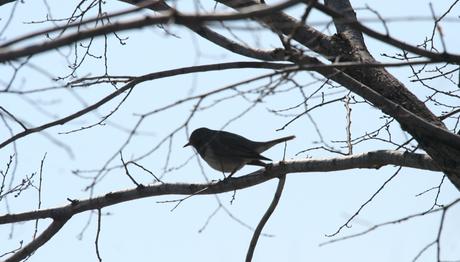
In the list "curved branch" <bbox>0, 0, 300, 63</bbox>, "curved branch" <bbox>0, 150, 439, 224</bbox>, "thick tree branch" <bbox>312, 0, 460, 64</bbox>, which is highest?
"curved branch" <bbox>0, 150, 439, 224</bbox>

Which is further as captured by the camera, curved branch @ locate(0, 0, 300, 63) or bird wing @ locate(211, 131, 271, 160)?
bird wing @ locate(211, 131, 271, 160)

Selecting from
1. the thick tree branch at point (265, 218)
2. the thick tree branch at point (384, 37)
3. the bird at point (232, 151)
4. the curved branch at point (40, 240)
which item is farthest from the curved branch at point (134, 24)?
the bird at point (232, 151)

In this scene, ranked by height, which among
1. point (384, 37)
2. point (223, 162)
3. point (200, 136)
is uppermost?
point (200, 136)

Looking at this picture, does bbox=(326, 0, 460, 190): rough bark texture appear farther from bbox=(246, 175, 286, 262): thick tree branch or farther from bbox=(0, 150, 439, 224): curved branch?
bbox=(246, 175, 286, 262): thick tree branch

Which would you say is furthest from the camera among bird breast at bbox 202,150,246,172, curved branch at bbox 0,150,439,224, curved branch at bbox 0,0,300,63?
bird breast at bbox 202,150,246,172

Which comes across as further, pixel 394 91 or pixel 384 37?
pixel 394 91

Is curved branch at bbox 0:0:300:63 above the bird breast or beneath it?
beneath

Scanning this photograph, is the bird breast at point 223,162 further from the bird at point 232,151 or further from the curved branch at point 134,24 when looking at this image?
the curved branch at point 134,24

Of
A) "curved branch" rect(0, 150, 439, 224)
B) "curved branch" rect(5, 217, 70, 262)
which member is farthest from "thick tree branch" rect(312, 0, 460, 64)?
"curved branch" rect(5, 217, 70, 262)

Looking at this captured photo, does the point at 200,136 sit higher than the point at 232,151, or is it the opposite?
the point at 200,136

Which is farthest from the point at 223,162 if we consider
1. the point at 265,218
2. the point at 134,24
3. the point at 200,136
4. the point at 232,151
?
the point at 134,24

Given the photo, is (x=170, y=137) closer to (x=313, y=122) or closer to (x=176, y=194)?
(x=313, y=122)

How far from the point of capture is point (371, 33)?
11.1 ft

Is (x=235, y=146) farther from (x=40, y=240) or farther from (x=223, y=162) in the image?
(x=40, y=240)
